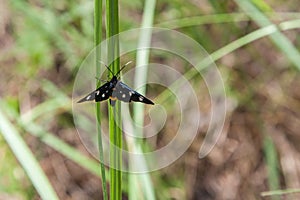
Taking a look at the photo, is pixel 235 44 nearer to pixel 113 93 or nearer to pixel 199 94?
pixel 199 94

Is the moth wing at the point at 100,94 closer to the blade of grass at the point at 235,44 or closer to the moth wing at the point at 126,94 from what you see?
the moth wing at the point at 126,94

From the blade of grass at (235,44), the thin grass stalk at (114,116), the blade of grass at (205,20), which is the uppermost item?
the blade of grass at (205,20)

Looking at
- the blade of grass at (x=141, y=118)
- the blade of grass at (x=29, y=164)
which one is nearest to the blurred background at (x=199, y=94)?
the blade of grass at (x=141, y=118)

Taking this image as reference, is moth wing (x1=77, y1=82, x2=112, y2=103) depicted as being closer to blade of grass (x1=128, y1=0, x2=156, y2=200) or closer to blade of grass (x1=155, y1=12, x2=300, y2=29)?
blade of grass (x1=128, y1=0, x2=156, y2=200)

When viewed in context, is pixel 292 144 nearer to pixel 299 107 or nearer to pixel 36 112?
pixel 299 107

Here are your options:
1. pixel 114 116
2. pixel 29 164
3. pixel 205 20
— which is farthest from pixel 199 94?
pixel 114 116

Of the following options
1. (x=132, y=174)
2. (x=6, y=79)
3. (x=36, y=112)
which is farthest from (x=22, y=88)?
(x=132, y=174)

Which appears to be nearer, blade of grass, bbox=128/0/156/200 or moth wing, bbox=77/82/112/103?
moth wing, bbox=77/82/112/103

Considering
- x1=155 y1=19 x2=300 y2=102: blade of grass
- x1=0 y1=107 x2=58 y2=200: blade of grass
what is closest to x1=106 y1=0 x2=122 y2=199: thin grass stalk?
x1=0 y1=107 x2=58 y2=200: blade of grass
